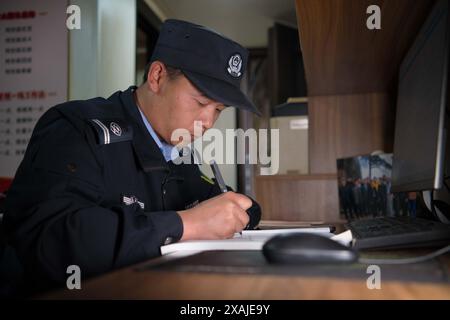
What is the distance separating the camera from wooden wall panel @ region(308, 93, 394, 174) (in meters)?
1.62

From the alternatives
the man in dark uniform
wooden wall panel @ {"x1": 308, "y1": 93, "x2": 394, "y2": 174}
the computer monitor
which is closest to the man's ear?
the man in dark uniform

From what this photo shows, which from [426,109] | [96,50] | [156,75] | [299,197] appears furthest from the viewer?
[96,50]

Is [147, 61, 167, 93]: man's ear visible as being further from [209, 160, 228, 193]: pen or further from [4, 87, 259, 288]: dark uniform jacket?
[209, 160, 228, 193]: pen

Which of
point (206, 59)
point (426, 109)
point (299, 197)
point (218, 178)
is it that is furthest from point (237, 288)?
point (299, 197)

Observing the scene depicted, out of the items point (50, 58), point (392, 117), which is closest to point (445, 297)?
point (392, 117)

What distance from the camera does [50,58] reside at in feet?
6.29

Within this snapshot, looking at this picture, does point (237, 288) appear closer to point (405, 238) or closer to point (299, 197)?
point (405, 238)

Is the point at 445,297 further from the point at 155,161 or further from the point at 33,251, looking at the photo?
the point at 155,161

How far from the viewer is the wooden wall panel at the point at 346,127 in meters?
1.62

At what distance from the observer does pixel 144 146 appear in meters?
0.90

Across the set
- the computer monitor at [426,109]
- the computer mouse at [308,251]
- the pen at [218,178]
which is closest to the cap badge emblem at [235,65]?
the pen at [218,178]

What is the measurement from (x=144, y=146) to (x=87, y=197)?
232 mm

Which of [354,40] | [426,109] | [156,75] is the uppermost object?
[354,40]
